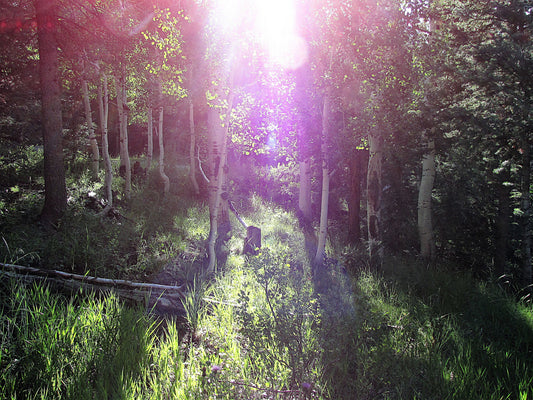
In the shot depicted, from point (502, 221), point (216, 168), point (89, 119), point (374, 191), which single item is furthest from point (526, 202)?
point (89, 119)

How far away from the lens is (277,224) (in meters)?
14.1

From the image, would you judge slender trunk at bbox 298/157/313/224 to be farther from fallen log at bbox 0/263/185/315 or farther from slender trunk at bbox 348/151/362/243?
fallen log at bbox 0/263/185/315

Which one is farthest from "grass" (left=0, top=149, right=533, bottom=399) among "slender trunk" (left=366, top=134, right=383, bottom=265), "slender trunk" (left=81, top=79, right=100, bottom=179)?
"slender trunk" (left=81, top=79, right=100, bottom=179)

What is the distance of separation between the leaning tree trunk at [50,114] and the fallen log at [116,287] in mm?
3586

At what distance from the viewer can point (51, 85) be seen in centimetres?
866

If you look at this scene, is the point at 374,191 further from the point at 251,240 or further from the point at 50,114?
the point at 50,114

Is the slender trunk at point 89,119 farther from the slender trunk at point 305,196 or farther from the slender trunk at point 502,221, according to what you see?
the slender trunk at point 502,221

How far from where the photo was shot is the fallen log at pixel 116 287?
5.19 m

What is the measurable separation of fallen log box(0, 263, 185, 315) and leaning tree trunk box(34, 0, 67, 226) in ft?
11.8

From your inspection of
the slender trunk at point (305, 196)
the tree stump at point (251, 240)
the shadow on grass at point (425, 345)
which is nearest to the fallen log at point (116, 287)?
the shadow on grass at point (425, 345)

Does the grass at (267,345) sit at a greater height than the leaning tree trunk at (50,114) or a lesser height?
lesser

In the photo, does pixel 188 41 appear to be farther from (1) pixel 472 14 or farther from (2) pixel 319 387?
(1) pixel 472 14

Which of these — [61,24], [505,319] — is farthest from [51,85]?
[505,319]

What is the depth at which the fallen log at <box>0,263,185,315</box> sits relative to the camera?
519 centimetres
